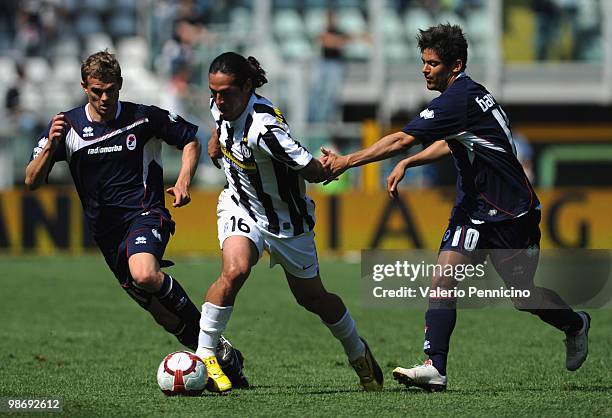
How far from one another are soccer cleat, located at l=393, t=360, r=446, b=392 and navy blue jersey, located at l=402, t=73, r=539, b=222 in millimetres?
944

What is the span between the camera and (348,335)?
722cm

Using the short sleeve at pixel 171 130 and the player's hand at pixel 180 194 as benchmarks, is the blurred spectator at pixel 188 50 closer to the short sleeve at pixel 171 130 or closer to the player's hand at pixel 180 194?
the short sleeve at pixel 171 130

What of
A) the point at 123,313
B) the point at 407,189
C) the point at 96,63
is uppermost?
the point at 96,63

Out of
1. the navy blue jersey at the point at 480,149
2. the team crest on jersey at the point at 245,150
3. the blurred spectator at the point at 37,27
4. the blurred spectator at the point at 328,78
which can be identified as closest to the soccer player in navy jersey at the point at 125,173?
the team crest on jersey at the point at 245,150

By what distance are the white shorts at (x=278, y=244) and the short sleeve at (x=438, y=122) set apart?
2.97 feet

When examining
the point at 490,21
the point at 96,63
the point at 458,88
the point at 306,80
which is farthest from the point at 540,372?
the point at 490,21

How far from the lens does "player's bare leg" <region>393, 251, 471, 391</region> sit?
684 cm

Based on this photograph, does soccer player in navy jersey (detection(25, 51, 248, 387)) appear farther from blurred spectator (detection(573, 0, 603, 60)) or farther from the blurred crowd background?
blurred spectator (detection(573, 0, 603, 60))

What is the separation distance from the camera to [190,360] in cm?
666

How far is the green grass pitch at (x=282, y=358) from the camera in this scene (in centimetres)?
645

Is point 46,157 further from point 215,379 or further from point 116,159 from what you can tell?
point 215,379

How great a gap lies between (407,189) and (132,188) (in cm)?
970

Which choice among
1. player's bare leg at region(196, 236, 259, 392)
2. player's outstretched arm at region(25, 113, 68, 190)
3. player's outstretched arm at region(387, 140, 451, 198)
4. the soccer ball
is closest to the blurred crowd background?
player's outstretched arm at region(387, 140, 451, 198)

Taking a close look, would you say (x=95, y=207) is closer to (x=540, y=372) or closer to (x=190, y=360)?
(x=190, y=360)
